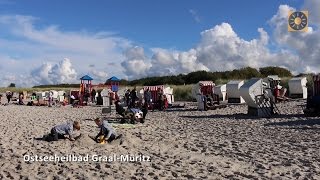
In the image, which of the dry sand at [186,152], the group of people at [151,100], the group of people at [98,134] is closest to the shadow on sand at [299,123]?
the dry sand at [186,152]

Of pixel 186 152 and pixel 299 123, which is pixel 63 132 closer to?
pixel 186 152

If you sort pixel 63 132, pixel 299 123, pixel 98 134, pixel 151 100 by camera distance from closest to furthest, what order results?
pixel 98 134
pixel 63 132
pixel 299 123
pixel 151 100

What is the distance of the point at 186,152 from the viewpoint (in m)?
10.5

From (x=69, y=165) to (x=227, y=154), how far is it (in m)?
3.42

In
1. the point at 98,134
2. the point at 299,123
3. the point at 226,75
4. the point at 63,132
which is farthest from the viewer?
the point at 226,75

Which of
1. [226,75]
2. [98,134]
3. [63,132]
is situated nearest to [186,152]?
[98,134]

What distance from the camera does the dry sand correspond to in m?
8.16

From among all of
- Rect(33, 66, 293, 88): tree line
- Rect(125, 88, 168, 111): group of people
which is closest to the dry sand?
Rect(125, 88, 168, 111): group of people

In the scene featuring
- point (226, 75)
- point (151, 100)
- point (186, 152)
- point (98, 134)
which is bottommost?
point (186, 152)

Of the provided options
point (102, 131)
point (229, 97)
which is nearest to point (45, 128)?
point (102, 131)

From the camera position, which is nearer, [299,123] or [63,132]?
[63,132]

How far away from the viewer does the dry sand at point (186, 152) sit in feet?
26.8

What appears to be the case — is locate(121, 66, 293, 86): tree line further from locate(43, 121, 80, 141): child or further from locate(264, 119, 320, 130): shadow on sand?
locate(43, 121, 80, 141): child

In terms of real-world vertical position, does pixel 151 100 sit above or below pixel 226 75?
below
